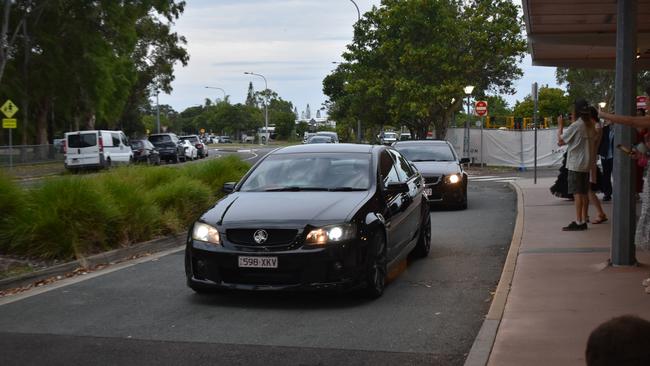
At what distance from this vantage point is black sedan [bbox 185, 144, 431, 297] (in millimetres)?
6609

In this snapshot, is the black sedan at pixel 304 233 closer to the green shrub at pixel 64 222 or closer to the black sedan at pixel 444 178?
Answer: the green shrub at pixel 64 222

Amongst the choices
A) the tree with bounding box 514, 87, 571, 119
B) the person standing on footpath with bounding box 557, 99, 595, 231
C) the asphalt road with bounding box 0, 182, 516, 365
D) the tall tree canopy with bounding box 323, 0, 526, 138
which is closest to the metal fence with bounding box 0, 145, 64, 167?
the tall tree canopy with bounding box 323, 0, 526, 138

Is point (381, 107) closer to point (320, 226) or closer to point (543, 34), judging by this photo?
point (543, 34)

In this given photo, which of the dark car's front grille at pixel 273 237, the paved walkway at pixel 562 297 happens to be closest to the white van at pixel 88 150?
the paved walkway at pixel 562 297

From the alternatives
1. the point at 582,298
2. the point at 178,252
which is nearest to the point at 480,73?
the point at 178,252

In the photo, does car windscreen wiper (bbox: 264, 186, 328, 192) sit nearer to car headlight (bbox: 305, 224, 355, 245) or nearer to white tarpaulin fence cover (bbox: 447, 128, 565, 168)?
car headlight (bbox: 305, 224, 355, 245)

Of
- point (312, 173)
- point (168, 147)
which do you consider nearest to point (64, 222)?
point (312, 173)

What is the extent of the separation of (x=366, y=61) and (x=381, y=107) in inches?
99.9

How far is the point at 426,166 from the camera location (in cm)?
1527

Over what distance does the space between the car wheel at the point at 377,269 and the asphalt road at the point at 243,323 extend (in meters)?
0.12

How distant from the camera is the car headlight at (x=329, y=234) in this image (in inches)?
261

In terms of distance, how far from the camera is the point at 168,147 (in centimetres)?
4231

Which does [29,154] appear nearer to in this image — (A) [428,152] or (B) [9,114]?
(B) [9,114]

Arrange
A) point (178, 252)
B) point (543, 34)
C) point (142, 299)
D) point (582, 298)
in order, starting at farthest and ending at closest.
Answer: point (543, 34) < point (178, 252) < point (142, 299) < point (582, 298)
